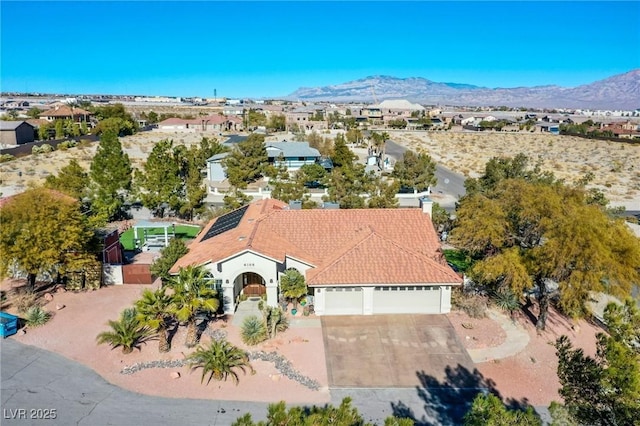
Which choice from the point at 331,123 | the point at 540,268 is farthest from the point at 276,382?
the point at 331,123

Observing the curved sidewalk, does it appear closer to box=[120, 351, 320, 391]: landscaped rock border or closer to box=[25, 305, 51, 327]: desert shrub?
box=[120, 351, 320, 391]: landscaped rock border

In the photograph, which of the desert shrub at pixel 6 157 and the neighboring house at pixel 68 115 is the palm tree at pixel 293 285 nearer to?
the desert shrub at pixel 6 157

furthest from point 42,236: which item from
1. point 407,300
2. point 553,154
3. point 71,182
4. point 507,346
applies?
point 553,154

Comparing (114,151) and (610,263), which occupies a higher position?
(114,151)

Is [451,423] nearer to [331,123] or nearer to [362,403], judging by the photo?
[362,403]

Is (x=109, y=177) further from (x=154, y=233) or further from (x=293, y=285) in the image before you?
(x=293, y=285)

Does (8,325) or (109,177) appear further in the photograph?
(109,177)

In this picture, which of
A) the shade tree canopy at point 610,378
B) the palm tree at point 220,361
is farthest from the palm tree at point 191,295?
the shade tree canopy at point 610,378

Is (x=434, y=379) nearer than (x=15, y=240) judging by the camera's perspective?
Yes
